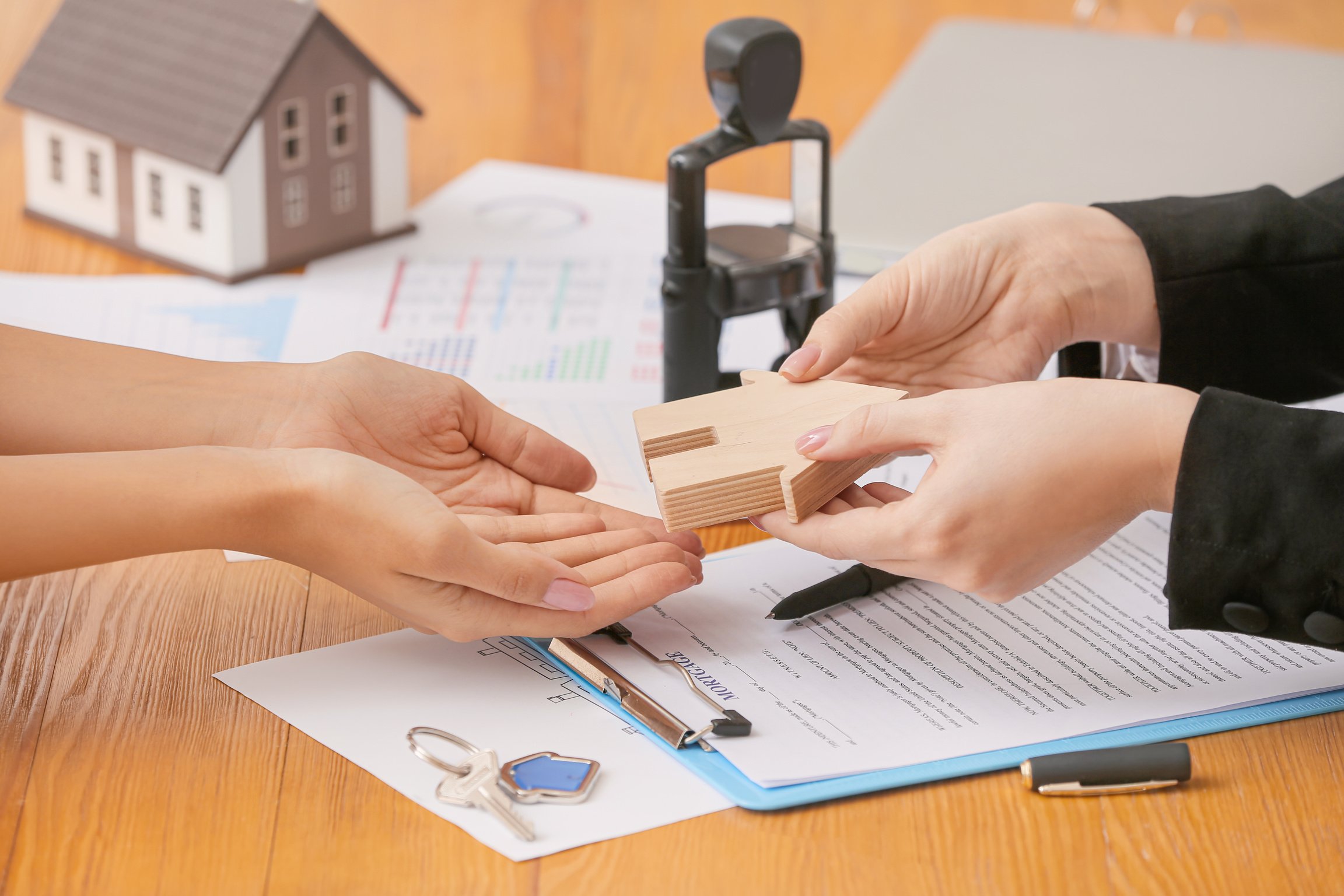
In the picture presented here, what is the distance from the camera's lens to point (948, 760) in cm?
86

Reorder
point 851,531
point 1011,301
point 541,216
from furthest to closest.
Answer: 1. point 541,216
2. point 1011,301
3. point 851,531

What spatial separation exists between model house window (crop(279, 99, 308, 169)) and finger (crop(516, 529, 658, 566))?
2.62 feet

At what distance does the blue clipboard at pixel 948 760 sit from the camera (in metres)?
0.82

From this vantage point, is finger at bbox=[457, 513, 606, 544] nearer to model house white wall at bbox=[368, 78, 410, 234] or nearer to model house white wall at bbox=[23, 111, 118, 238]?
model house white wall at bbox=[368, 78, 410, 234]

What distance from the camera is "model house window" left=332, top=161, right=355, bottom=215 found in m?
1.63

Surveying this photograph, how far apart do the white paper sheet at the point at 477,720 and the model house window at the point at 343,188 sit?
83 centimetres

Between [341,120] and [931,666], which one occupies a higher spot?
[341,120]

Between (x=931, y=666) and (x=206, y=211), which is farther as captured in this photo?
(x=206, y=211)

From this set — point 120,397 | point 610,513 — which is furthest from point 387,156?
point 610,513

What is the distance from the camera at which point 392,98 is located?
5.46 ft

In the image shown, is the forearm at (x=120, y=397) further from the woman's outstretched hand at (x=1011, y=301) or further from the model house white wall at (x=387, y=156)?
the model house white wall at (x=387, y=156)

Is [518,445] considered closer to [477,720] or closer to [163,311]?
[477,720]

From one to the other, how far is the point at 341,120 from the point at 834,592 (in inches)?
37.9

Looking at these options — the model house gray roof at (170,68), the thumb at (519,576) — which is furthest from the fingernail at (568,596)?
the model house gray roof at (170,68)
